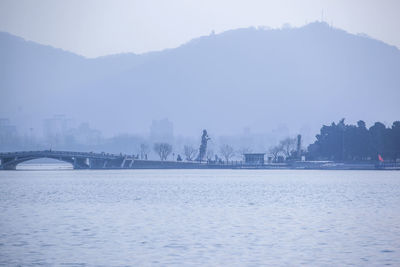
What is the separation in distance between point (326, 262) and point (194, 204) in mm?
33794

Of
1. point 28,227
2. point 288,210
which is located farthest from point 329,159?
point 28,227

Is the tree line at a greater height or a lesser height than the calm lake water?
greater

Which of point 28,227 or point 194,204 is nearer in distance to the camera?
point 28,227

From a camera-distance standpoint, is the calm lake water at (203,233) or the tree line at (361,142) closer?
the calm lake water at (203,233)

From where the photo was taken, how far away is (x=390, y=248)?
114 feet

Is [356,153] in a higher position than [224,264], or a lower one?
higher

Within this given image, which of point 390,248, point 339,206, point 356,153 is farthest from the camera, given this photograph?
point 356,153

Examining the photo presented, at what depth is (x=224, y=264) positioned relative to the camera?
31.1 m

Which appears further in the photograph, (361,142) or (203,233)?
(361,142)

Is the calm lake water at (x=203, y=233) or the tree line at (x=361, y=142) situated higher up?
the tree line at (x=361, y=142)

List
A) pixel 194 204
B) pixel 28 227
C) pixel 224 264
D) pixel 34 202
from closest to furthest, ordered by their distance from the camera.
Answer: pixel 224 264, pixel 28 227, pixel 194 204, pixel 34 202

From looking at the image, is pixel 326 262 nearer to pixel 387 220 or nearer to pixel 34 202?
pixel 387 220

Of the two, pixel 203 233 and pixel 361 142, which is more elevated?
pixel 361 142

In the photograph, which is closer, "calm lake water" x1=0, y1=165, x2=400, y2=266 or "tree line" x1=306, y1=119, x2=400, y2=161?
"calm lake water" x1=0, y1=165, x2=400, y2=266
